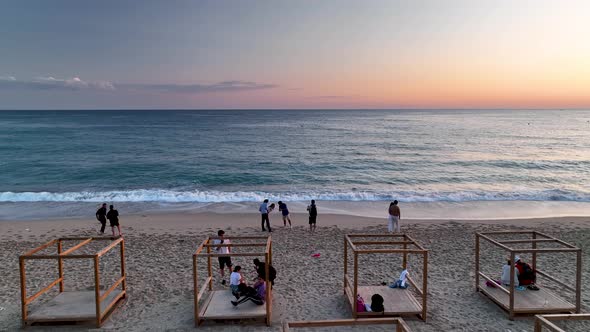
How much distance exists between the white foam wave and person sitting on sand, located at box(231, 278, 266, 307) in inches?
612

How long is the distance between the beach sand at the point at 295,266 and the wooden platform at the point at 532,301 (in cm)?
24

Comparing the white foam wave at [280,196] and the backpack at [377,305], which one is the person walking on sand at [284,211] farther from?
the backpack at [377,305]

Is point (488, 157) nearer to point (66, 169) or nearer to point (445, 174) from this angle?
point (445, 174)

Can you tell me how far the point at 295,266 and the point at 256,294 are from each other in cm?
342

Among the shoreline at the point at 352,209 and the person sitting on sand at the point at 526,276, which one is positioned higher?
the person sitting on sand at the point at 526,276

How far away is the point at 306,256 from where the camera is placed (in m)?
12.5

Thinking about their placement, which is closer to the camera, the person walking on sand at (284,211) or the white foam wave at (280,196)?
the person walking on sand at (284,211)

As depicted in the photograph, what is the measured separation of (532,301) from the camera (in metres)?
8.52

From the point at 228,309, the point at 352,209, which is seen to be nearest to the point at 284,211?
the point at 352,209

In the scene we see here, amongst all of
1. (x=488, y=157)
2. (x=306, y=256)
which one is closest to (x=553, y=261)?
(x=306, y=256)

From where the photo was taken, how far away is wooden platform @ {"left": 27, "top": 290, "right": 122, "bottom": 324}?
7805 mm

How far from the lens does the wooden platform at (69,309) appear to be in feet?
25.6

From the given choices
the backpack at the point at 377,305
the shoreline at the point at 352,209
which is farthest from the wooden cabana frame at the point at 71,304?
the shoreline at the point at 352,209

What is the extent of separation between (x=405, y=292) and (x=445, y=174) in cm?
2592
